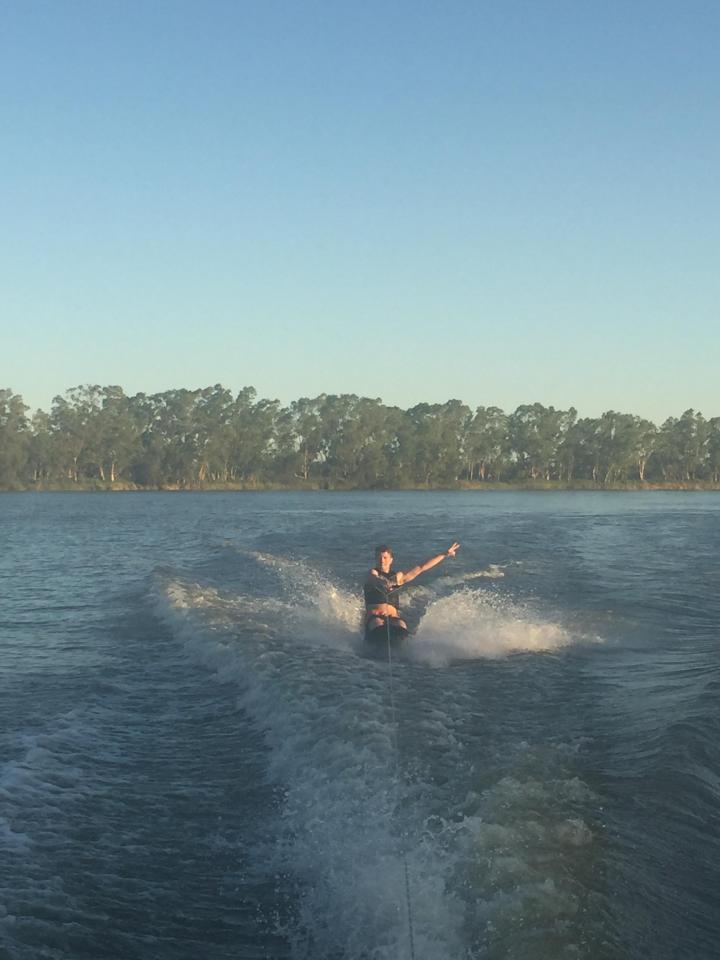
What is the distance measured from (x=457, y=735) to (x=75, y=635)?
356 inches

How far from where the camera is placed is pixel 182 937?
5.70m

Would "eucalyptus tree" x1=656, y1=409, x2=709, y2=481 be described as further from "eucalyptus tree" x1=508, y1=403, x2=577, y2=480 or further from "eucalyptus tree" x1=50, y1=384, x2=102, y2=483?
"eucalyptus tree" x1=50, y1=384, x2=102, y2=483

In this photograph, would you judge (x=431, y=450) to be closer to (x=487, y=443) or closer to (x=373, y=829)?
(x=487, y=443)

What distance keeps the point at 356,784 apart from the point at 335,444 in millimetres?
128822

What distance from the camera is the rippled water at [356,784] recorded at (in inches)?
226

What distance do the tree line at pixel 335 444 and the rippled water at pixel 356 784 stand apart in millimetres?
117644

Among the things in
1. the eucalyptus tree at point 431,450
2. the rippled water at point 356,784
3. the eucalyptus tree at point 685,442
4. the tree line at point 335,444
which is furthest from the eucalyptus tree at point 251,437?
the rippled water at point 356,784

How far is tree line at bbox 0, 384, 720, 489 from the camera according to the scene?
132m

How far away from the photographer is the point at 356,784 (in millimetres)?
8016

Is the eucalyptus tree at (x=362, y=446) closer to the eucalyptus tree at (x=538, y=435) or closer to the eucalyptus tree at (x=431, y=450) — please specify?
the eucalyptus tree at (x=431, y=450)

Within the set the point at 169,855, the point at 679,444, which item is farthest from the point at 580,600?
the point at 679,444

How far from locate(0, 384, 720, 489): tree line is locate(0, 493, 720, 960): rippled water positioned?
386 feet

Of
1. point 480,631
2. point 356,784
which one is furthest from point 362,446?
point 356,784

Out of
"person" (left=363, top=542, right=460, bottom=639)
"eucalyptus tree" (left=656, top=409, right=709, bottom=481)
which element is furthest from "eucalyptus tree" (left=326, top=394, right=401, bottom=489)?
"person" (left=363, top=542, right=460, bottom=639)
